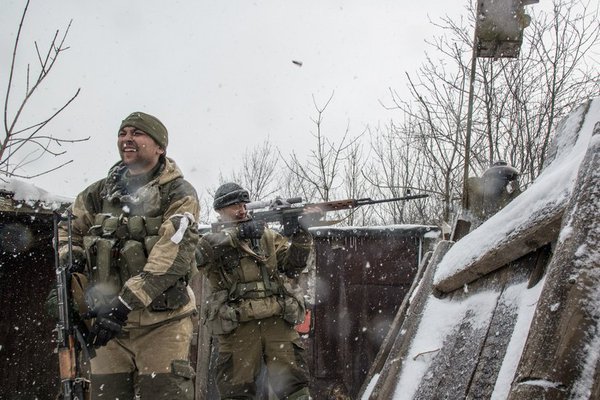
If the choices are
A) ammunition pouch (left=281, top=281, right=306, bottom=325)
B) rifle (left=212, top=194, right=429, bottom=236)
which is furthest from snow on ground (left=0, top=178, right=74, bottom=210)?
ammunition pouch (left=281, top=281, right=306, bottom=325)

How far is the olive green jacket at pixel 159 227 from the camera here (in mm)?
2750

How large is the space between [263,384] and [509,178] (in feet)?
9.03

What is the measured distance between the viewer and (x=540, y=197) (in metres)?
1.51

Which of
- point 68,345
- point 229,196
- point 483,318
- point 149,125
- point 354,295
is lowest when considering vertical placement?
point 354,295

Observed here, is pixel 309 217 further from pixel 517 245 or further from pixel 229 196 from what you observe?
pixel 517 245

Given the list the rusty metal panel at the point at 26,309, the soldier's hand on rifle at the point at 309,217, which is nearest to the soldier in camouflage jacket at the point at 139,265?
the rusty metal panel at the point at 26,309

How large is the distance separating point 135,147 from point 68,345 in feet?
4.20

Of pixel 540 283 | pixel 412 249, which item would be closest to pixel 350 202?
pixel 412 249

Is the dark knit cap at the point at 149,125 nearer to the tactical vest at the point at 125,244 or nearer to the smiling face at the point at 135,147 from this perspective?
the smiling face at the point at 135,147

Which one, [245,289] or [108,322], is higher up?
[108,322]

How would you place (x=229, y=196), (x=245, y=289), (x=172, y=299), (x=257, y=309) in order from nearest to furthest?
1. (x=172, y=299)
2. (x=257, y=309)
3. (x=245, y=289)
4. (x=229, y=196)

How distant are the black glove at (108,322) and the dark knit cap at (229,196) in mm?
1730

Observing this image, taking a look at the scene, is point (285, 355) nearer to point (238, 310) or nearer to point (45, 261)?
point (238, 310)

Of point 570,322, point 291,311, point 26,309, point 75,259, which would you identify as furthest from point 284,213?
point 570,322
